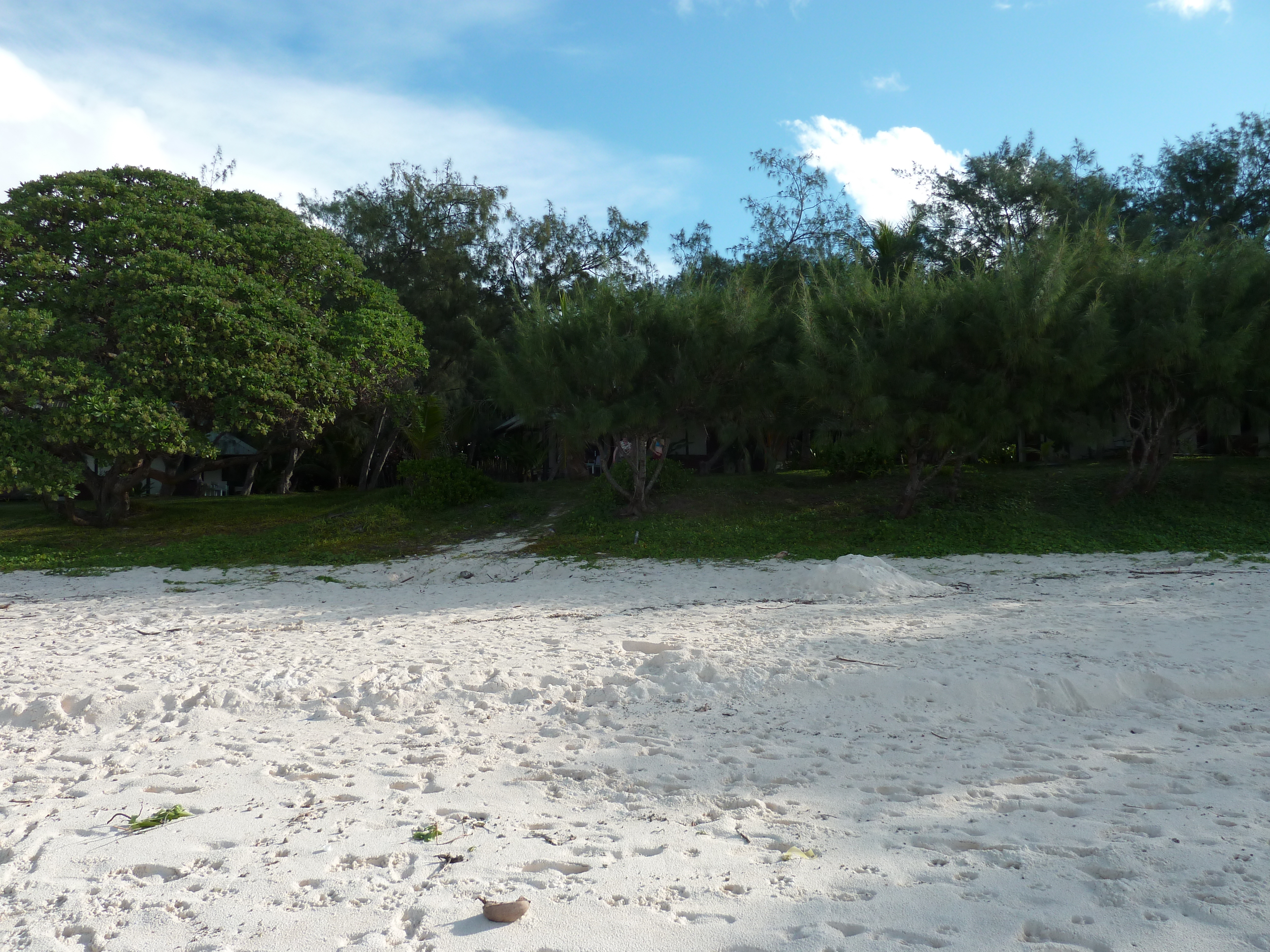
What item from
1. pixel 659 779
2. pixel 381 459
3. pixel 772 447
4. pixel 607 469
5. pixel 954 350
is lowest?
pixel 659 779

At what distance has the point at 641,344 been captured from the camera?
15430mm

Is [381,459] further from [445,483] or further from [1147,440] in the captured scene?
[1147,440]

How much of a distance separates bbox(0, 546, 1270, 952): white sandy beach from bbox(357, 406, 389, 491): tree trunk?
14.6 metres

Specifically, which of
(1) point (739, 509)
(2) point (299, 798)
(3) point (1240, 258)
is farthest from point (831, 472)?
(2) point (299, 798)

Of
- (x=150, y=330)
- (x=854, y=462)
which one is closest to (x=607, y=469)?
(x=854, y=462)

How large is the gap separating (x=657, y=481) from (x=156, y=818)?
14.1 m

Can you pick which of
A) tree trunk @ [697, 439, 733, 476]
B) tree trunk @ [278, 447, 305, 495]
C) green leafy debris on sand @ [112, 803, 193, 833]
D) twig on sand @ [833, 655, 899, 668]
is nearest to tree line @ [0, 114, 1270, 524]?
tree trunk @ [697, 439, 733, 476]

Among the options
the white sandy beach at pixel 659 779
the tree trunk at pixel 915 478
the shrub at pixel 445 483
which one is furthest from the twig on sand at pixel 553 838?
the shrub at pixel 445 483

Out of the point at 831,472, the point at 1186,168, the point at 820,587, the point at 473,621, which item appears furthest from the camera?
the point at 1186,168

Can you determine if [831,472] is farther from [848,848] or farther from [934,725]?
[848,848]

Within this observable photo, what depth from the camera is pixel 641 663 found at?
6.66 meters

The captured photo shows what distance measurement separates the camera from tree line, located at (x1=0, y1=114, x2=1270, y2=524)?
1430 centimetres

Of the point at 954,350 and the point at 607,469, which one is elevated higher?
the point at 954,350

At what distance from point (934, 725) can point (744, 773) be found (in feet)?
4.78
